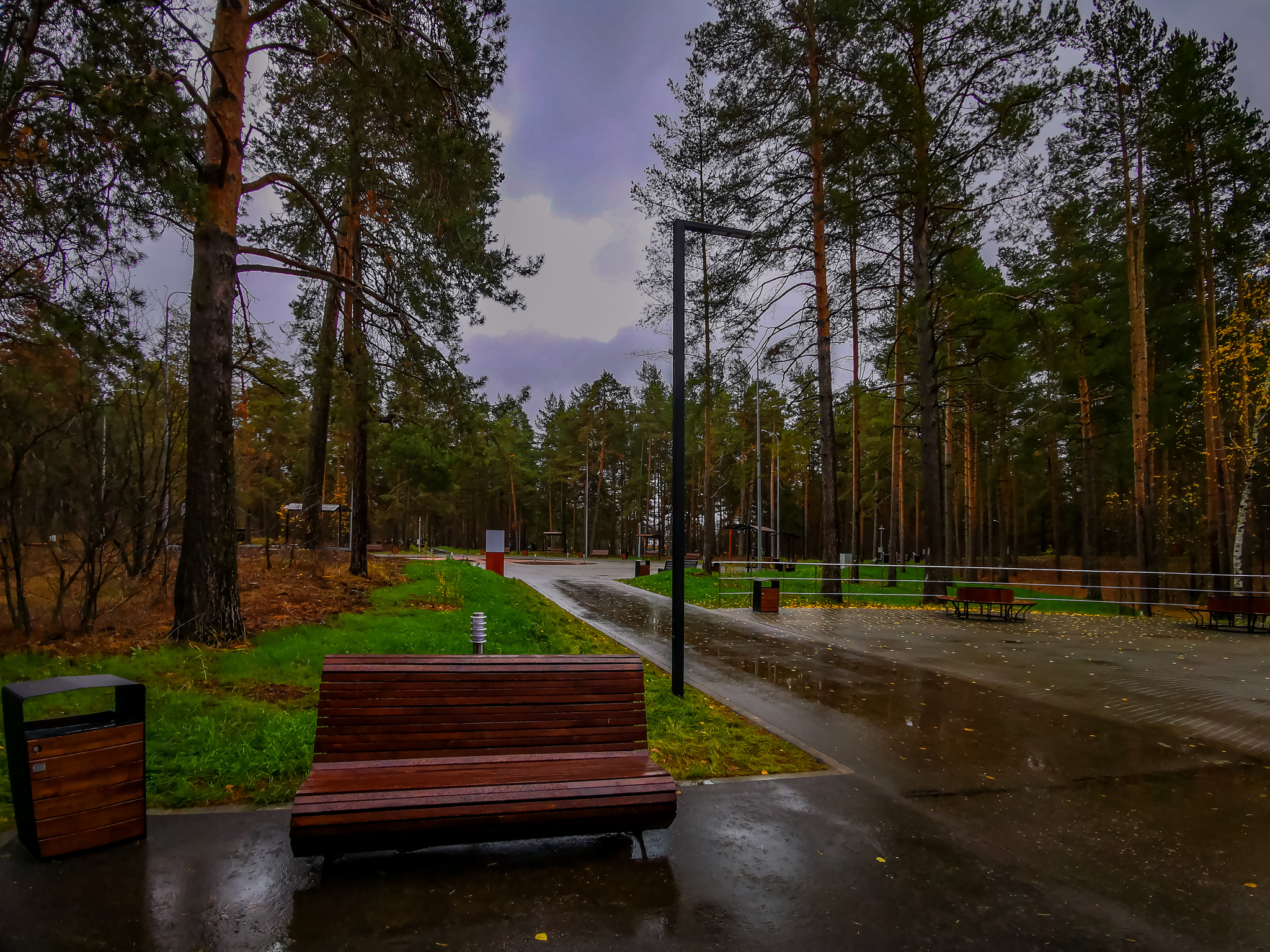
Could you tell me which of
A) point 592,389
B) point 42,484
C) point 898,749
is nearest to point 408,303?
point 42,484

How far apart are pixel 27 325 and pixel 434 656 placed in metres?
8.17

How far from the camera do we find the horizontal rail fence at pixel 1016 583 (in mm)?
15789

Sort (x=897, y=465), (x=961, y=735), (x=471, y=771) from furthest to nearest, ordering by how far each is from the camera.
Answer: (x=897, y=465) → (x=961, y=735) → (x=471, y=771)

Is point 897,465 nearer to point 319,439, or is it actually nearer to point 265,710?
point 319,439

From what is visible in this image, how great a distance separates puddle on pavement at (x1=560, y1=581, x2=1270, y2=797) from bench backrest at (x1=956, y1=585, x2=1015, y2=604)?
598cm

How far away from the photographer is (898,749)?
18.7ft

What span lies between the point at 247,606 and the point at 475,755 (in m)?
8.86

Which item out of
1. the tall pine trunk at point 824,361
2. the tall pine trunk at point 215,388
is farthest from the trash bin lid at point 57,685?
the tall pine trunk at point 824,361

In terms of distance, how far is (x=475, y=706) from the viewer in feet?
13.0

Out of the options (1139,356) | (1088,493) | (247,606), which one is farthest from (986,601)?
(247,606)

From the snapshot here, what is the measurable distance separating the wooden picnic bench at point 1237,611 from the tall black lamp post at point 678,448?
11816 mm

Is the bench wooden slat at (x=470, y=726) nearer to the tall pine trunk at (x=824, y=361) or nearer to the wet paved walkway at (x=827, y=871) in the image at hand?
the wet paved walkway at (x=827, y=871)

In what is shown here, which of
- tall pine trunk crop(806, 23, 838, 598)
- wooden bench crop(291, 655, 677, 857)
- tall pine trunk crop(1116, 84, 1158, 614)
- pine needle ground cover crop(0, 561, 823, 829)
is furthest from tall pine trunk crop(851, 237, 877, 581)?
wooden bench crop(291, 655, 677, 857)

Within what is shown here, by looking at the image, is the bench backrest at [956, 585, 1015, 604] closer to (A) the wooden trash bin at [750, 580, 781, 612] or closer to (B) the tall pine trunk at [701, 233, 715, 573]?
(A) the wooden trash bin at [750, 580, 781, 612]
